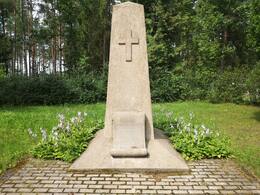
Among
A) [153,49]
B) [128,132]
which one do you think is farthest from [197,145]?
[153,49]

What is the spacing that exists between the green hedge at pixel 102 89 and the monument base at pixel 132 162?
1227cm

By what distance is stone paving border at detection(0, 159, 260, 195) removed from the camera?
15.2ft

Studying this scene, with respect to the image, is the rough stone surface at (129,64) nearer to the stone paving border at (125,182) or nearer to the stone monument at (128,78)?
the stone monument at (128,78)

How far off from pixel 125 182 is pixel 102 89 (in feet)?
44.1

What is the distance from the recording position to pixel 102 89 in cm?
1820

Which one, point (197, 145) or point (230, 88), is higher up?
point (230, 88)

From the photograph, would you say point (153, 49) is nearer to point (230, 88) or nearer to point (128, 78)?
point (230, 88)

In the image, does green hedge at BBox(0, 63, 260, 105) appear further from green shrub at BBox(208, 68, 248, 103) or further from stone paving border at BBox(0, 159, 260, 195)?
stone paving border at BBox(0, 159, 260, 195)

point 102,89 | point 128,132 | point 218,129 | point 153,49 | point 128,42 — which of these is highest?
point 153,49

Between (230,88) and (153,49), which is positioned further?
(153,49)

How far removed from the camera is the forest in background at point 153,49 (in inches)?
701

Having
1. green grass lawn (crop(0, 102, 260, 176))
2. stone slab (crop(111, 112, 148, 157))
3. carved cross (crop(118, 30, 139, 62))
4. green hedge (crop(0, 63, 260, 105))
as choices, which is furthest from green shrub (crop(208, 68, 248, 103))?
stone slab (crop(111, 112, 148, 157))

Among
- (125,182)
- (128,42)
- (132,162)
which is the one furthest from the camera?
(128,42)

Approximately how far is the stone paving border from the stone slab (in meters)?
0.60
